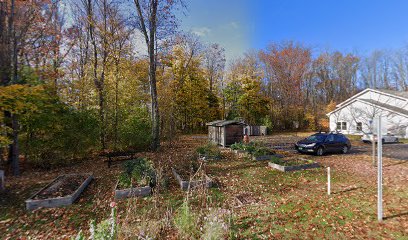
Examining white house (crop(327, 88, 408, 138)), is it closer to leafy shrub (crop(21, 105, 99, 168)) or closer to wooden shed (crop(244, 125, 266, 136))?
wooden shed (crop(244, 125, 266, 136))

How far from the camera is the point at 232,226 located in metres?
4.27

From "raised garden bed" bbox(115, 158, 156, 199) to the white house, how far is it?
2033 centimetres

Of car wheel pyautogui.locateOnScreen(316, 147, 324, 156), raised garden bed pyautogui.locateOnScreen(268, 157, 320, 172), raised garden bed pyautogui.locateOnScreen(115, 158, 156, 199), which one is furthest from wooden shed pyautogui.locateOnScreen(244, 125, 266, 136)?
raised garden bed pyautogui.locateOnScreen(115, 158, 156, 199)

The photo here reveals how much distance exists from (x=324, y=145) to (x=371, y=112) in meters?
14.6

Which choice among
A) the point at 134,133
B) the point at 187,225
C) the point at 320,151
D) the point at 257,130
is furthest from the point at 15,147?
the point at 257,130

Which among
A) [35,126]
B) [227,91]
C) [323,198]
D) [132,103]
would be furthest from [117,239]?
[227,91]

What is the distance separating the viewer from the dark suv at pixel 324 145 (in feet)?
41.8

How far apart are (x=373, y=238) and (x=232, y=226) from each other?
109 inches

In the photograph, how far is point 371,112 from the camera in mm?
22047

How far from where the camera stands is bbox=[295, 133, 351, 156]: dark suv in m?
12.8

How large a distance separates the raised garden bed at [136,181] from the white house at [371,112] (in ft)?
66.7

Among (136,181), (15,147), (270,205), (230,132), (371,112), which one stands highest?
(371,112)

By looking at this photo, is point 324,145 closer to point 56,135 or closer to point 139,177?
point 139,177

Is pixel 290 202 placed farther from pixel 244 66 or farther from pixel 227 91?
pixel 244 66
